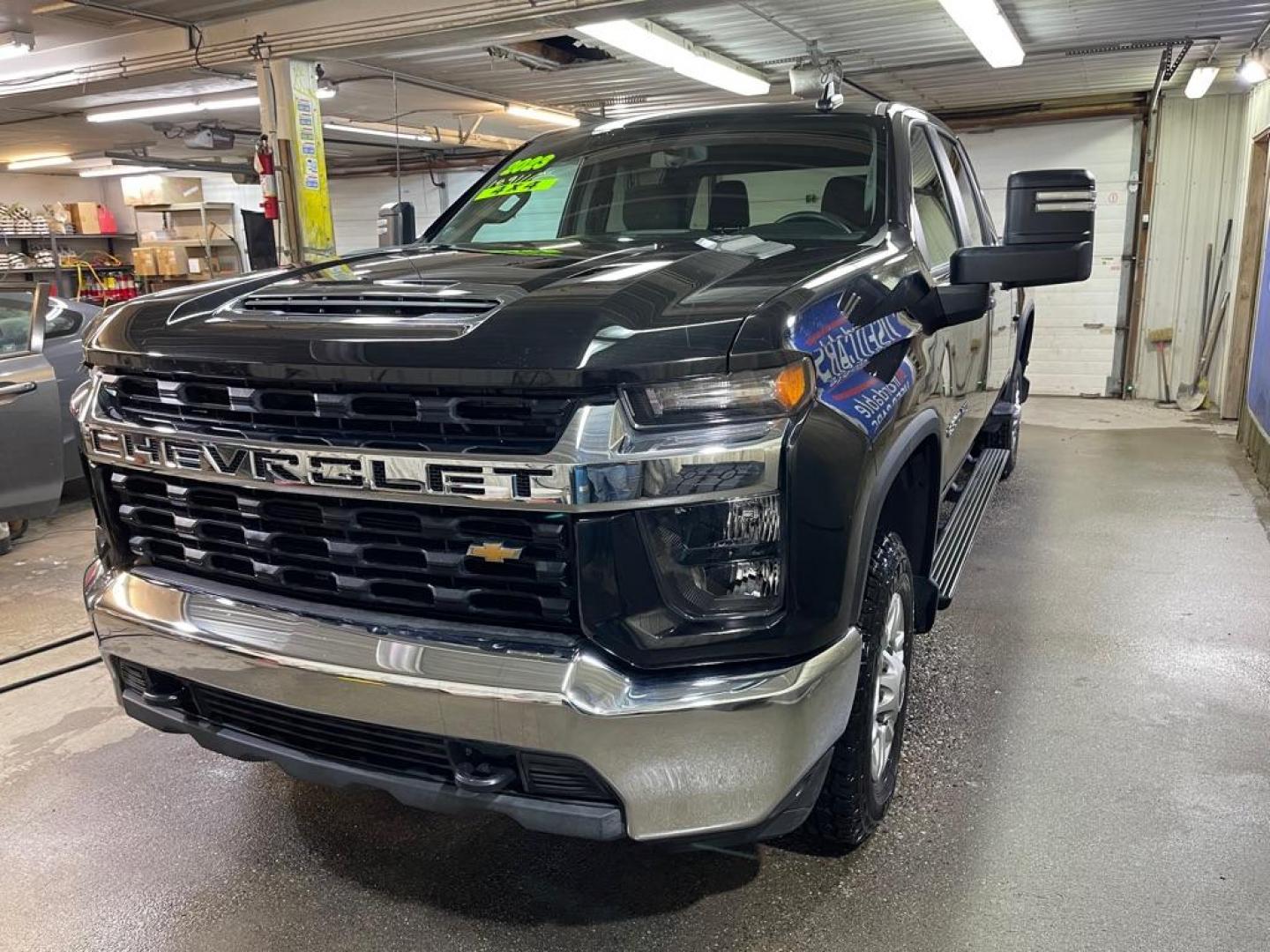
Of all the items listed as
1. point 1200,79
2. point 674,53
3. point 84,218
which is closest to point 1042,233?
point 674,53

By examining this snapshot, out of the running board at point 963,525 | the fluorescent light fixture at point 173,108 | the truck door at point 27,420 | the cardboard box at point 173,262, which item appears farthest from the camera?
the cardboard box at point 173,262

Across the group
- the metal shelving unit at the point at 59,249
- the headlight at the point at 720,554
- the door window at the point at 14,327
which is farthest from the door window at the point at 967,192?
the metal shelving unit at the point at 59,249

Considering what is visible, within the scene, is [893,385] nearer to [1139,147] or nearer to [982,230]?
[982,230]

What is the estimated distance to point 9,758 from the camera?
2.93 metres

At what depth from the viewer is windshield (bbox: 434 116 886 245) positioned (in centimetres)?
278

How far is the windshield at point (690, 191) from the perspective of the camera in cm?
278

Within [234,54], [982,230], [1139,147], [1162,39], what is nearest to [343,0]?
[234,54]

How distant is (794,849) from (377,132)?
37.8 feet

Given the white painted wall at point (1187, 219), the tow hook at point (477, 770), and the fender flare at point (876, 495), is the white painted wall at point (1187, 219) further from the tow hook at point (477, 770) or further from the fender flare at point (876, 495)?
the tow hook at point (477, 770)

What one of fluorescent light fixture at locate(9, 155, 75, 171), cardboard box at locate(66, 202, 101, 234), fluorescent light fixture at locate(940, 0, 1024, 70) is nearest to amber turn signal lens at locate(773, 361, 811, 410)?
fluorescent light fixture at locate(940, 0, 1024, 70)

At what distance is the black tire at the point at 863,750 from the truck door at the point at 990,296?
1638 mm

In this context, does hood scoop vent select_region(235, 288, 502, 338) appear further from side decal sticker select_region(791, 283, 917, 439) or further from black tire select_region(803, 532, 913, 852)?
black tire select_region(803, 532, 913, 852)

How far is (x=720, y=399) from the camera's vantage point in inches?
64.4

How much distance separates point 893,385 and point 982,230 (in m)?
2.63
